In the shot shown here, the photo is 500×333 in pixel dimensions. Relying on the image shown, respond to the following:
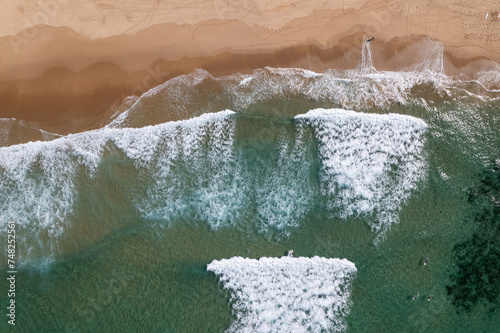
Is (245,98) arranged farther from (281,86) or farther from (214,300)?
(214,300)

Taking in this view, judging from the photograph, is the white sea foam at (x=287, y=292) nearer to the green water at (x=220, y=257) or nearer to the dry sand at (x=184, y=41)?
the green water at (x=220, y=257)

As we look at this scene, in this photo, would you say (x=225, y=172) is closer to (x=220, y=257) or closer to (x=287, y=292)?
(x=220, y=257)

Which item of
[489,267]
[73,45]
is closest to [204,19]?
[73,45]

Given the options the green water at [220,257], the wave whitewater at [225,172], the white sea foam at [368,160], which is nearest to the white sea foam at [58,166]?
the wave whitewater at [225,172]

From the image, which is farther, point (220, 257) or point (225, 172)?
point (225, 172)

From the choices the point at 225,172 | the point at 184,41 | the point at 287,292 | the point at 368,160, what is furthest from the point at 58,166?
the point at 368,160
